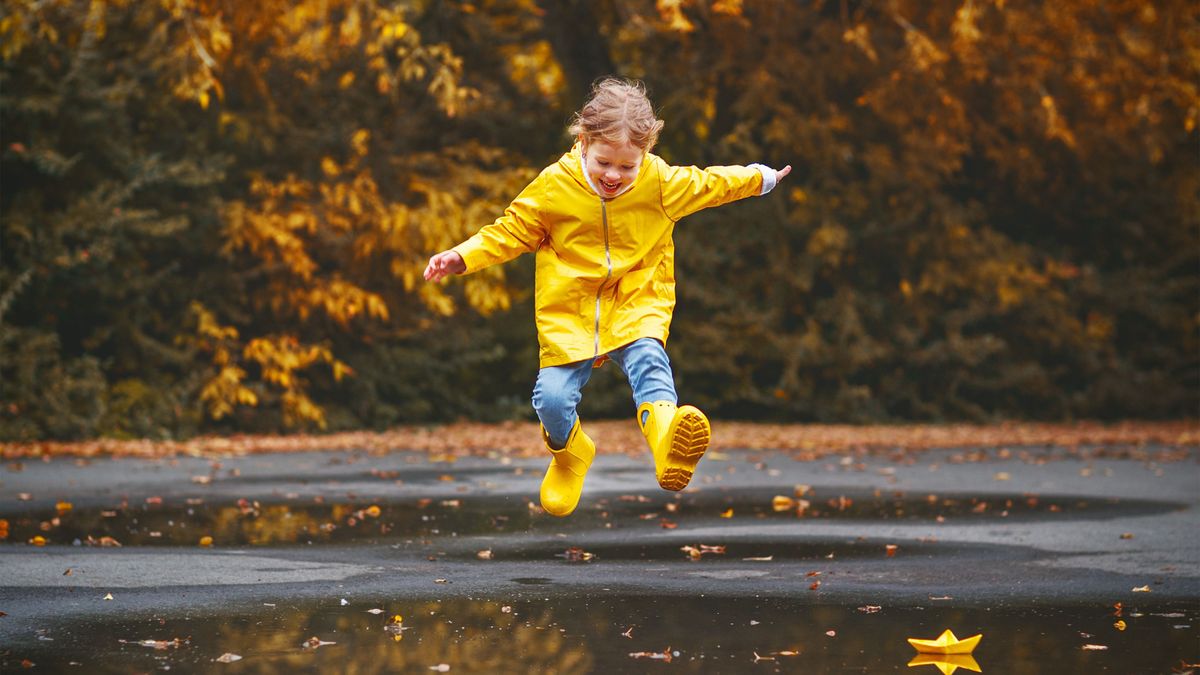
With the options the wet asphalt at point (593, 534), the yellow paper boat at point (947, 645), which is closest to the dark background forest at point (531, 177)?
the wet asphalt at point (593, 534)

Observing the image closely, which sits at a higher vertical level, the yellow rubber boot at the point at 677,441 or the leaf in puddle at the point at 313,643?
the yellow rubber boot at the point at 677,441

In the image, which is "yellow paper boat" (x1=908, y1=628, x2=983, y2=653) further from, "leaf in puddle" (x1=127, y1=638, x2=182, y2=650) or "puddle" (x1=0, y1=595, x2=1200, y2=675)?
"leaf in puddle" (x1=127, y1=638, x2=182, y2=650)

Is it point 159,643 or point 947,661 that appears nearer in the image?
point 947,661

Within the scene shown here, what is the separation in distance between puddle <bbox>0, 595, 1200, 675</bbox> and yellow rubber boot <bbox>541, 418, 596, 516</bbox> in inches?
27.1

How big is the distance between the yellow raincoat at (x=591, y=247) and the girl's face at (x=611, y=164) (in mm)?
48

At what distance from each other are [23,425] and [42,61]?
10.9ft

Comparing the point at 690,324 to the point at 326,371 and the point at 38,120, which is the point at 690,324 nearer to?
the point at 326,371

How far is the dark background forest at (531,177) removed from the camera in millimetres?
14305

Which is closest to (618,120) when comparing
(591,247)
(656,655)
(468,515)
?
(591,247)

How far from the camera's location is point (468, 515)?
8.89 meters

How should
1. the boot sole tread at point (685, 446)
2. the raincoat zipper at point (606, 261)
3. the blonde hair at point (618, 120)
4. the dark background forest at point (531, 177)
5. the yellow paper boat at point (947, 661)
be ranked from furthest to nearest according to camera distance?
the dark background forest at point (531, 177)
the raincoat zipper at point (606, 261)
the blonde hair at point (618, 120)
the boot sole tread at point (685, 446)
the yellow paper boat at point (947, 661)

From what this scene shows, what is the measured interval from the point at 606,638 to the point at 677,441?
85 centimetres

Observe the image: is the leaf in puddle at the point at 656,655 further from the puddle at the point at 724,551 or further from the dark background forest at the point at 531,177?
the dark background forest at the point at 531,177

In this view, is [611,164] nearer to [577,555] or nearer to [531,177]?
[577,555]
